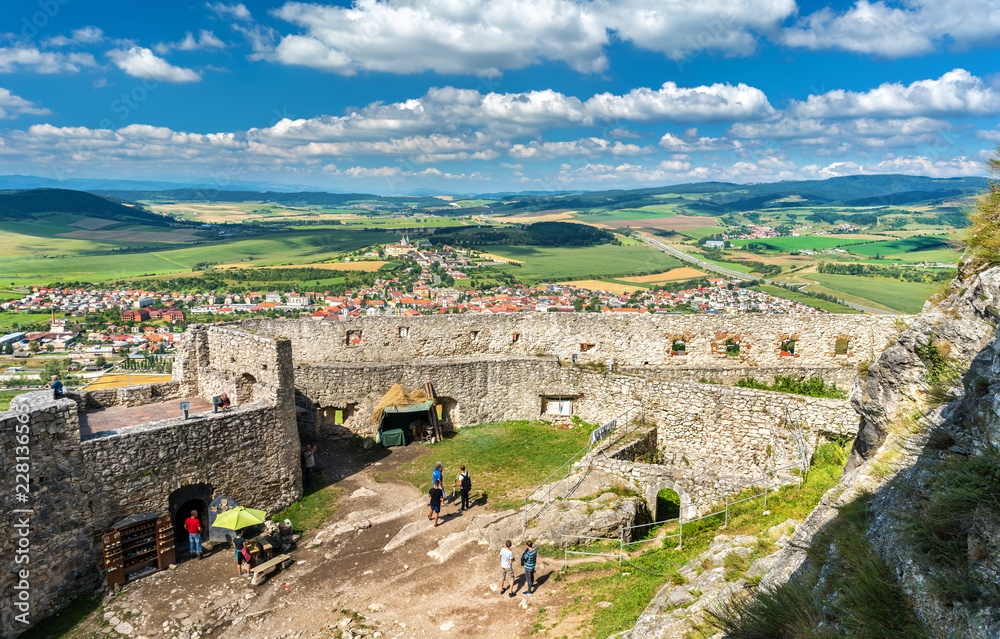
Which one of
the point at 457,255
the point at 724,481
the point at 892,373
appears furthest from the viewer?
the point at 457,255

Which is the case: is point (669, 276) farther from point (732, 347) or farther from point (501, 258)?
point (732, 347)

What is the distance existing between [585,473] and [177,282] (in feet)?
269

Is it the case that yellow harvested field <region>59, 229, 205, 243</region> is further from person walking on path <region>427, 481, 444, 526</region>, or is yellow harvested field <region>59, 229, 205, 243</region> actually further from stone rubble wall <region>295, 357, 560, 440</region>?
person walking on path <region>427, 481, 444, 526</region>

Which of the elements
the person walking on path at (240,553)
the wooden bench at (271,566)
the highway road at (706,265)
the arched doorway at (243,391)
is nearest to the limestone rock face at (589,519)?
the wooden bench at (271,566)

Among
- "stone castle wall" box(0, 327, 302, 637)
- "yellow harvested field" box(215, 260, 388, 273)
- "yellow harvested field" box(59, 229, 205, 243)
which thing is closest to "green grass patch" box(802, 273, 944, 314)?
"stone castle wall" box(0, 327, 302, 637)

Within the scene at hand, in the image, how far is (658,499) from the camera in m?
13.4

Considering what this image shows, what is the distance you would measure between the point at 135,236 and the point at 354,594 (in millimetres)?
177765

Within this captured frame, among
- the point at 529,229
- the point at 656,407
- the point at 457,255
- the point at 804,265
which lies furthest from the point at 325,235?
the point at 656,407

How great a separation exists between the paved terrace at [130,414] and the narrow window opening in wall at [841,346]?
21536mm

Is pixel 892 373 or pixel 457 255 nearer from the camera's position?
pixel 892 373

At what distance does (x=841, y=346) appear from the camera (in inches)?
766

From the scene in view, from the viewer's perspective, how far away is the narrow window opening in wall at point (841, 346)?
1936cm

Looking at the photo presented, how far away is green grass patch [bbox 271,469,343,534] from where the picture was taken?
13.9 meters

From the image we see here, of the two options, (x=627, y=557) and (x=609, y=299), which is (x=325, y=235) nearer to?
(x=609, y=299)
